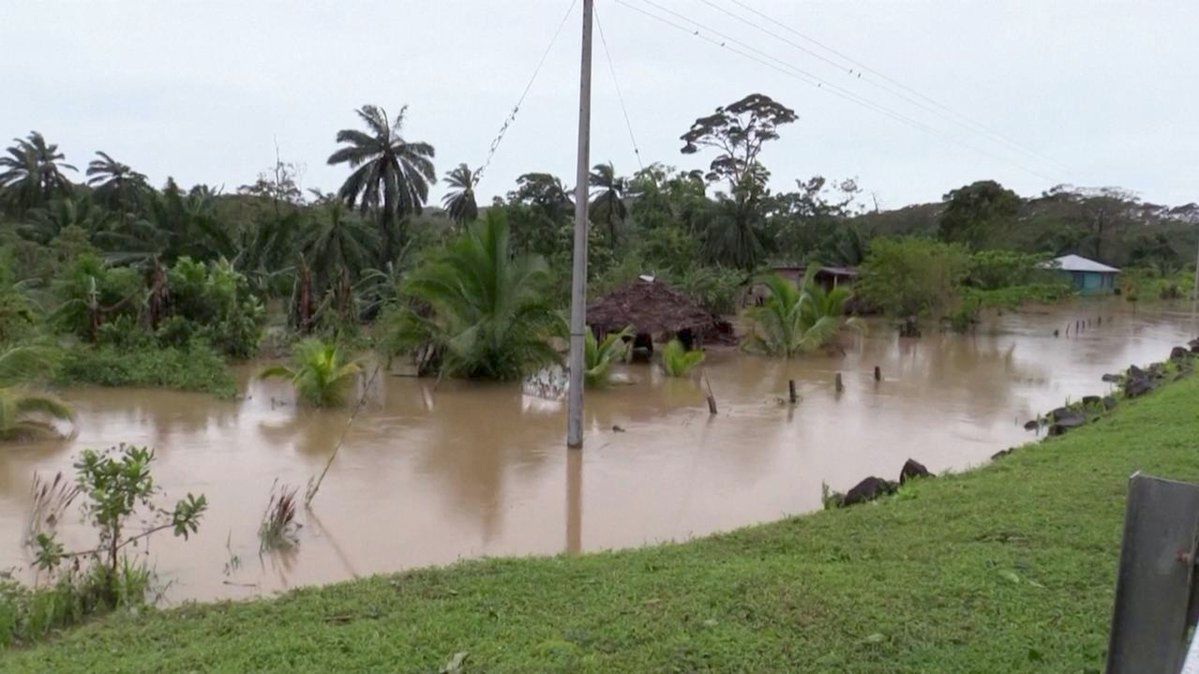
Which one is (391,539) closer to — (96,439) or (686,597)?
(686,597)

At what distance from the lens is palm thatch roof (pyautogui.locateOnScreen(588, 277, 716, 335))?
22.0m

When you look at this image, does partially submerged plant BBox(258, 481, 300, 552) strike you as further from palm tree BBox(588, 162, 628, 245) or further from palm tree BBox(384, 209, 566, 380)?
palm tree BBox(588, 162, 628, 245)

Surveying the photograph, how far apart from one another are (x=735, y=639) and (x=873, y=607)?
0.82 meters

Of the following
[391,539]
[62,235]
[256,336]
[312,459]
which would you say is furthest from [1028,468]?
[62,235]

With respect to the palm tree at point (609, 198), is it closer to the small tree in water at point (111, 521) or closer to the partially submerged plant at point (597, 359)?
the partially submerged plant at point (597, 359)

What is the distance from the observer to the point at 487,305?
17500mm

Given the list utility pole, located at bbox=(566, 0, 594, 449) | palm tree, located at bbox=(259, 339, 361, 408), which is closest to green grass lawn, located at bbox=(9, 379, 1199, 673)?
utility pole, located at bbox=(566, 0, 594, 449)

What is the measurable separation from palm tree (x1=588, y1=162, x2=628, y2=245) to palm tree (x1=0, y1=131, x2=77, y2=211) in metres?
23.7

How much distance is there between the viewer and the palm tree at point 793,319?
24469 millimetres

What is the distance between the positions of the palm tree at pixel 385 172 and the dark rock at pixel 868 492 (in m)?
27.0

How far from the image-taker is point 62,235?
92.5 feet

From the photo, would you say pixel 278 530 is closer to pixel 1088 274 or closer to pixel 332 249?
pixel 332 249

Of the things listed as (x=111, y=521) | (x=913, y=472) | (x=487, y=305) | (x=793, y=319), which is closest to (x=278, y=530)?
(x=111, y=521)

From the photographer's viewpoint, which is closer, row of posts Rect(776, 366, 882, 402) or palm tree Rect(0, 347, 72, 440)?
palm tree Rect(0, 347, 72, 440)
